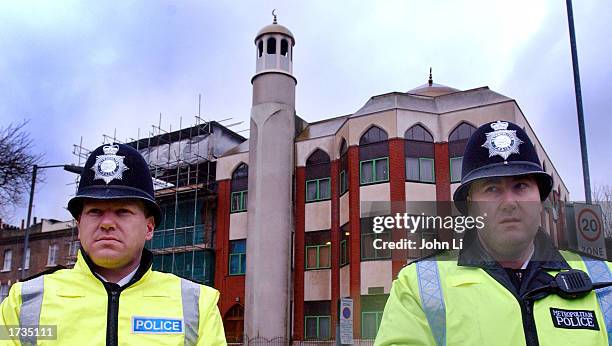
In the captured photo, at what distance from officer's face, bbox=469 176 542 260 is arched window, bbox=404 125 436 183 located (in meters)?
23.0

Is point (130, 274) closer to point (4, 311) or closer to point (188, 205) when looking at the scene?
point (4, 311)

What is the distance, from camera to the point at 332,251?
27.9 metres

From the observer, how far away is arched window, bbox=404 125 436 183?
85.3 ft

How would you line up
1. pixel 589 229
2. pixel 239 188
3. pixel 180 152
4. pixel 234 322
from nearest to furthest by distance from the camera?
pixel 589 229 → pixel 234 322 → pixel 239 188 → pixel 180 152

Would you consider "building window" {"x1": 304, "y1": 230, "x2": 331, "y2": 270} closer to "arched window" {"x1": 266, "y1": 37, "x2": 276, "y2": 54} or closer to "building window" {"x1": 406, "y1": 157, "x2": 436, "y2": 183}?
"building window" {"x1": 406, "y1": 157, "x2": 436, "y2": 183}

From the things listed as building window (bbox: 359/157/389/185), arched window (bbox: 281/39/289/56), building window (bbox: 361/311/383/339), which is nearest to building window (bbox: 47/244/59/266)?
arched window (bbox: 281/39/289/56)

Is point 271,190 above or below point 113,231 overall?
above

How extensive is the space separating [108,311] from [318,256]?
83.8 feet

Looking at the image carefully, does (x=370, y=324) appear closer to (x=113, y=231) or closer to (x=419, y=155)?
(x=419, y=155)

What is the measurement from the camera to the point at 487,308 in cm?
276

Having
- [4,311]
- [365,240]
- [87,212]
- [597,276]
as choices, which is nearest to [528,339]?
[597,276]

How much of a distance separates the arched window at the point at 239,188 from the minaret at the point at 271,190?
1761mm

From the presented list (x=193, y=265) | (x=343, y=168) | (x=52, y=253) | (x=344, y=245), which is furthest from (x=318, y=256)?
(x=52, y=253)

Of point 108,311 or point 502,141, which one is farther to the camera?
point 108,311
